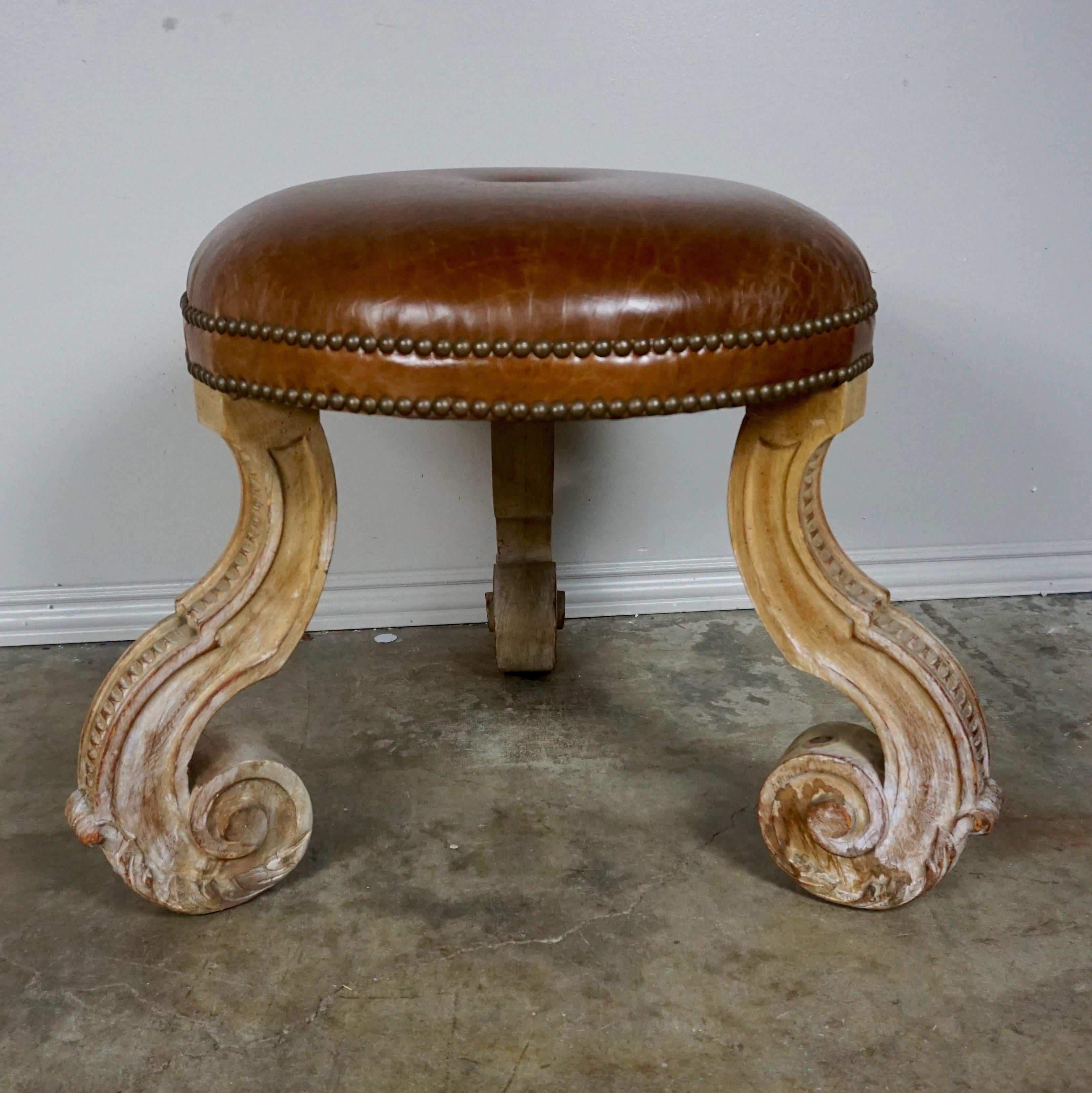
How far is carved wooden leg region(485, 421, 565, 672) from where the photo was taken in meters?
1.38

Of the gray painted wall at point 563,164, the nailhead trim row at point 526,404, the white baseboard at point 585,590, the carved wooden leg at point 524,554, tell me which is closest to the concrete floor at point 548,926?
the carved wooden leg at point 524,554

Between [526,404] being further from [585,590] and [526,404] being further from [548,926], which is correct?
[585,590]

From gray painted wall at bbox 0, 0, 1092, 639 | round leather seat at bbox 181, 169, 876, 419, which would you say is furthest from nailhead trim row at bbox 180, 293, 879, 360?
gray painted wall at bbox 0, 0, 1092, 639

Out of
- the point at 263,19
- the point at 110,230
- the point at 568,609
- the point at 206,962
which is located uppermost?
the point at 263,19

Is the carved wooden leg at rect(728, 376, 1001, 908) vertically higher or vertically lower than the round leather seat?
lower

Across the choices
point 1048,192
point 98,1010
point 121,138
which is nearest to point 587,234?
point 98,1010

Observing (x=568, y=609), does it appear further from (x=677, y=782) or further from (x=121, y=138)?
(x=121, y=138)

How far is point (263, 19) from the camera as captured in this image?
56.4 inches

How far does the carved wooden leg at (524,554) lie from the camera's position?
1.38m

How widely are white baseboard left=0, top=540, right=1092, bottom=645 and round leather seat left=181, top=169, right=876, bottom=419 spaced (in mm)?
776

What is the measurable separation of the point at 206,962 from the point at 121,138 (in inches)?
38.6

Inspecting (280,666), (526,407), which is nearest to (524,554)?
(280,666)

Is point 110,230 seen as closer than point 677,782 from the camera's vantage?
No

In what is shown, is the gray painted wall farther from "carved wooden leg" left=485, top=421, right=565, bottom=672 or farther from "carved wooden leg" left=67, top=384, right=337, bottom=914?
"carved wooden leg" left=67, top=384, right=337, bottom=914
